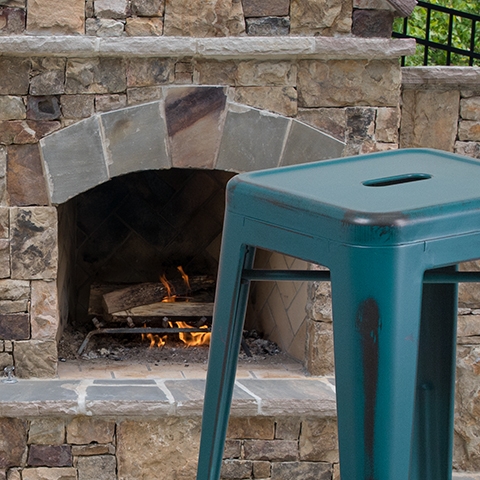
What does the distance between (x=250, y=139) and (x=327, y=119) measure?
32 cm

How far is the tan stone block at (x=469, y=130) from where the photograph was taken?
337 cm

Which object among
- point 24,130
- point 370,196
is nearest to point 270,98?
point 24,130

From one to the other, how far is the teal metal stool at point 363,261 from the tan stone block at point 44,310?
1.76 metres

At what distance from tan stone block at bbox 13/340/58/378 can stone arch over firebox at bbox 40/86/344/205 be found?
1.89 ft

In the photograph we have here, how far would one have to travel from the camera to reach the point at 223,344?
1.52 m

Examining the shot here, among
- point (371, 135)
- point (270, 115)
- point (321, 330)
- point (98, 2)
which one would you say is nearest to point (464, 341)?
point (321, 330)

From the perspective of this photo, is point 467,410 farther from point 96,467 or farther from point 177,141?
point 177,141

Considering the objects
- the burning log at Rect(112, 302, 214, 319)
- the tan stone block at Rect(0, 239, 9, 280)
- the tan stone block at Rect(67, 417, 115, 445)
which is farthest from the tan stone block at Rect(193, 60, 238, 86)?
the tan stone block at Rect(67, 417, 115, 445)

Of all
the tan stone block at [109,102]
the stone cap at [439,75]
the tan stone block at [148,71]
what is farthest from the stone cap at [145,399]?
the stone cap at [439,75]

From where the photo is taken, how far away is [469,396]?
3.44 metres

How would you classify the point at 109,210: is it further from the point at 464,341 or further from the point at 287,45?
the point at 464,341

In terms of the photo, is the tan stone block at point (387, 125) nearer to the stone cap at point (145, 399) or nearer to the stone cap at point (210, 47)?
the stone cap at point (210, 47)

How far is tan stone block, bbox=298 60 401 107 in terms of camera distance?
3.14 metres

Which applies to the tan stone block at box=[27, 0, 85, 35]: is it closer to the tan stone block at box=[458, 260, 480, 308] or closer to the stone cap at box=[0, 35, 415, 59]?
the stone cap at box=[0, 35, 415, 59]
